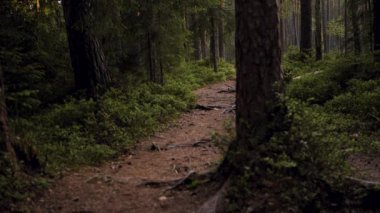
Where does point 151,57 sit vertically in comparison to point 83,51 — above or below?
below

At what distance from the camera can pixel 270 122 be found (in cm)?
526

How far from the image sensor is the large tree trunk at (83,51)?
11.0 meters

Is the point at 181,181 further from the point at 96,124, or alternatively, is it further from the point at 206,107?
the point at 206,107

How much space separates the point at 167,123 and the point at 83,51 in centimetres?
307

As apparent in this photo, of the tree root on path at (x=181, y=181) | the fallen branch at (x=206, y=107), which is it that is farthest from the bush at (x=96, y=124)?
the tree root on path at (x=181, y=181)

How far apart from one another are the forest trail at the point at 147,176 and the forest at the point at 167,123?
31mm

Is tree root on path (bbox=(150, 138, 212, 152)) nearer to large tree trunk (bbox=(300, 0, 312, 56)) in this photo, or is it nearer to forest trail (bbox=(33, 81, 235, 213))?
forest trail (bbox=(33, 81, 235, 213))

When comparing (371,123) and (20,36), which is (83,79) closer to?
(20,36)

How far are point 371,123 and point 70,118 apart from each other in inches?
264

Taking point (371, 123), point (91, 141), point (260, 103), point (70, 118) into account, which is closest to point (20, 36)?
point (70, 118)

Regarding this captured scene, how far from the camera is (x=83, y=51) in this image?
11.1 m

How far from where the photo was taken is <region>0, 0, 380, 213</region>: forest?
484cm

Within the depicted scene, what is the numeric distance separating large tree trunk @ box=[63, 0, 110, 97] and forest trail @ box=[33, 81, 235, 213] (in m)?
2.50

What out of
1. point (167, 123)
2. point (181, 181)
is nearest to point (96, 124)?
point (167, 123)
